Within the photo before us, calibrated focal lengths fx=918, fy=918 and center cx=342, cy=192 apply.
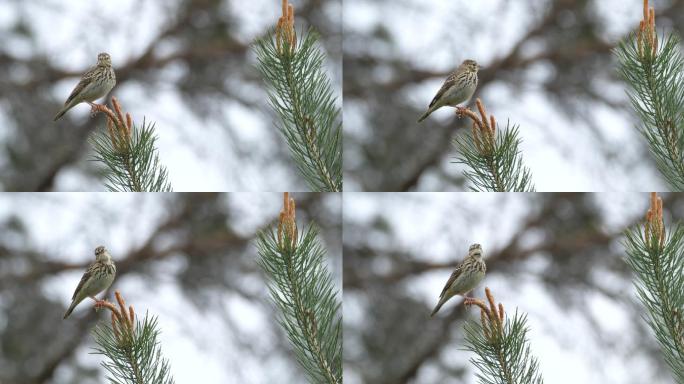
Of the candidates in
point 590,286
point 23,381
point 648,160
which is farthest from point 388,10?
point 23,381

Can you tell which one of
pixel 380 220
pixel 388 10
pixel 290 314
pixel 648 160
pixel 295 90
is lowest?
pixel 290 314

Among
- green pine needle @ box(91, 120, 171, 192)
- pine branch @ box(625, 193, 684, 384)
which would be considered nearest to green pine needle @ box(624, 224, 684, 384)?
pine branch @ box(625, 193, 684, 384)

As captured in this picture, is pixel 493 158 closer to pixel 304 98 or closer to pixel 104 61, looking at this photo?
pixel 304 98

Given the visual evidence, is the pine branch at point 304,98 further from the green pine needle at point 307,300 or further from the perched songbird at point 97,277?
the perched songbird at point 97,277

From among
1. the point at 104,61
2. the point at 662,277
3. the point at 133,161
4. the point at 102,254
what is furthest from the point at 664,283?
the point at 104,61

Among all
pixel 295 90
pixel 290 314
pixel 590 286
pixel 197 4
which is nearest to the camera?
pixel 290 314

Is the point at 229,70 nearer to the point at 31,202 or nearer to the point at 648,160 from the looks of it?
the point at 31,202
